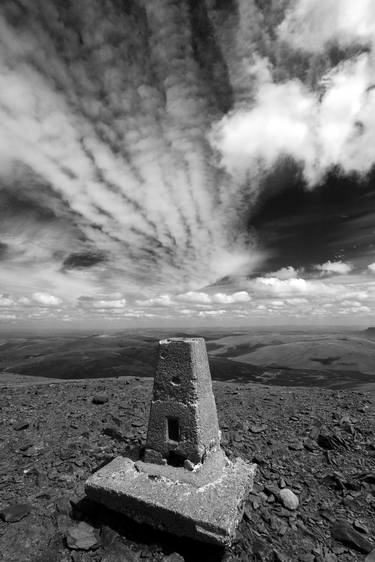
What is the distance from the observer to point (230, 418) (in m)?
12.5

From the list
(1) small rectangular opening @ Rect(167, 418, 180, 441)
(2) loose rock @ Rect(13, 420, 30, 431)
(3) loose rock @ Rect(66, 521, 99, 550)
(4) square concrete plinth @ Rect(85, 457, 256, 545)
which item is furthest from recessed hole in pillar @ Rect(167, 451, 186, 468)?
(2) loose rock @ Rect(13, 420, 30, 431)

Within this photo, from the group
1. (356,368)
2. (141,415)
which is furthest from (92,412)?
(356,368)

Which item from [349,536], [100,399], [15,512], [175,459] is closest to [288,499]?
[349,536]

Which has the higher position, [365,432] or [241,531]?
[365,432]

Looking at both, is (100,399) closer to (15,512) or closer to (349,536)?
(15,512)

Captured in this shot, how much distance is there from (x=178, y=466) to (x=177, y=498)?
117 centimetres

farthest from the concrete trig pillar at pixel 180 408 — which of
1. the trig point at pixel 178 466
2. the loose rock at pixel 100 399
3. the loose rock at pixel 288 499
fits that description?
the loose rock at pixel 100 399

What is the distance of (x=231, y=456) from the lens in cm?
977

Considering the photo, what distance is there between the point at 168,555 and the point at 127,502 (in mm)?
1386

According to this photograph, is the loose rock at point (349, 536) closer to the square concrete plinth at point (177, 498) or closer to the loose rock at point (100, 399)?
the square concrete plinth at point (177, 498)

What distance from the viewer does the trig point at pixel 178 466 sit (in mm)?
6438

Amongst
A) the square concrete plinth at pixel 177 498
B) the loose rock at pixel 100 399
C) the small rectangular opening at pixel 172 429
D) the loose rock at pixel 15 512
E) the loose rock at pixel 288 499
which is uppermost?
the small rectangular opening at pixel 172 429

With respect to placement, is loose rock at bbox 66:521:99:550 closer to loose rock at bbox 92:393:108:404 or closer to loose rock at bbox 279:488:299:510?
loose rock at bbox 279:488:299:510

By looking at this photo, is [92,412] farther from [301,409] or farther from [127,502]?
[301,409]
